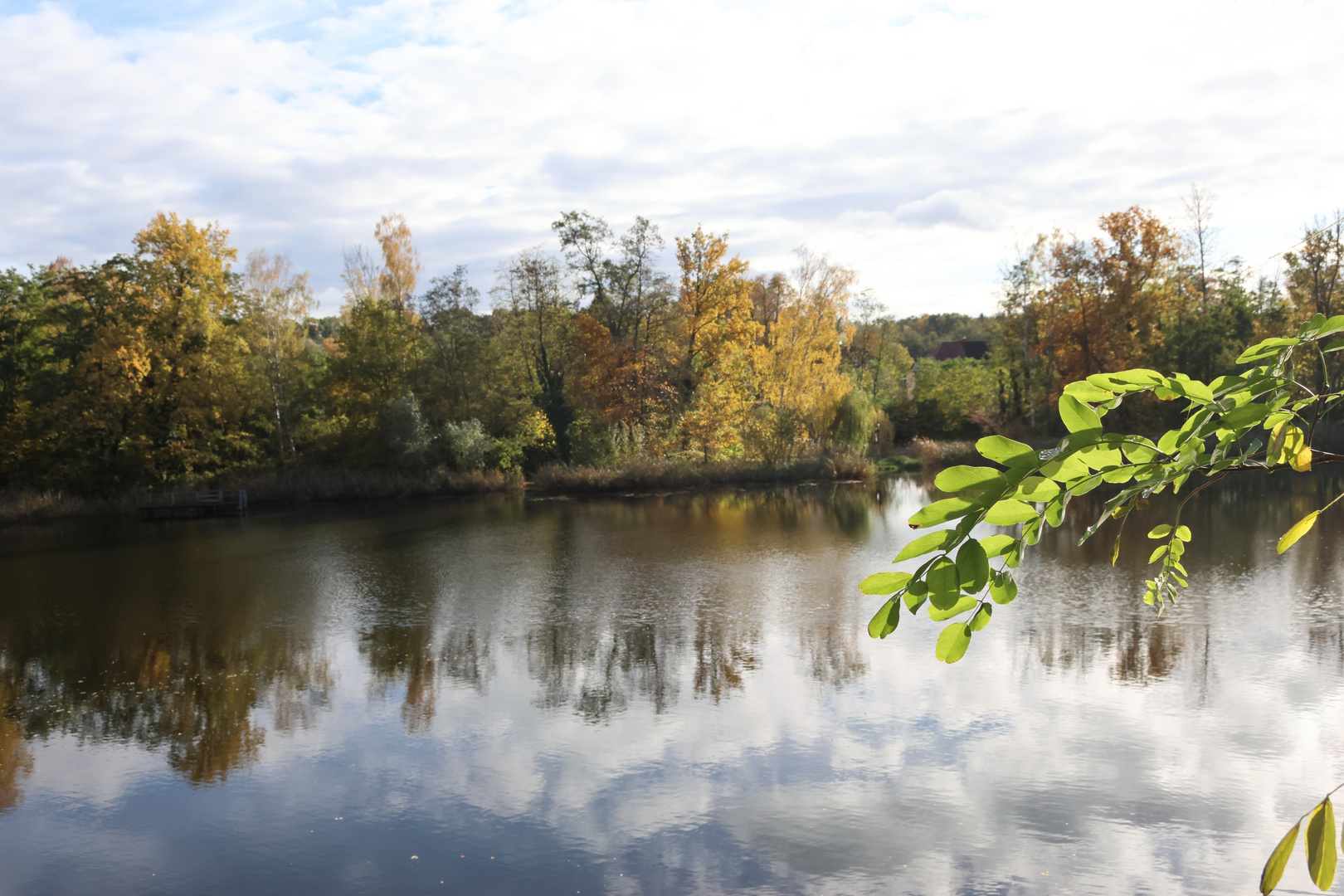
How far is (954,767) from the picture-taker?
7.29 metres

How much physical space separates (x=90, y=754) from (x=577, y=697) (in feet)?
15.5

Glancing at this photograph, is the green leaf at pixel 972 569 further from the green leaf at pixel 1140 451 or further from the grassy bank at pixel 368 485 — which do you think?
the grassy bank at pixel 368 485

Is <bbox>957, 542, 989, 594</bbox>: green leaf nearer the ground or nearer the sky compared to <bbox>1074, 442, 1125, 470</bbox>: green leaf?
nearer the ground

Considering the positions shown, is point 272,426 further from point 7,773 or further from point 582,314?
point 7,773

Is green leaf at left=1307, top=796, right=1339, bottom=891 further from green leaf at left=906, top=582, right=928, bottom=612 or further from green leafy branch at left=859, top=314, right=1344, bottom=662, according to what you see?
green leaf at left=906, top=582, right=928, bottom=612

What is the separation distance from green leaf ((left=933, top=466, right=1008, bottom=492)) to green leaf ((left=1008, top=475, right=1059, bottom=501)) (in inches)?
0.6

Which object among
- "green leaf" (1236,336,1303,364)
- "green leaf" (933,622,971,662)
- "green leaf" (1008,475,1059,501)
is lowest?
"green leaf" (933,622,971,662)

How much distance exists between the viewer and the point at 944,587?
99 centimetres

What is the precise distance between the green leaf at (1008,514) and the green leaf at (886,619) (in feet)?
0.53

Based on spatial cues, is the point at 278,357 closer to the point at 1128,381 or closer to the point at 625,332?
the point at 625,332

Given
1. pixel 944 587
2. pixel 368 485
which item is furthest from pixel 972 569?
pixel 368 485

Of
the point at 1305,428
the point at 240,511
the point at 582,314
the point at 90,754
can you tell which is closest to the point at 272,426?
the point at 240,511

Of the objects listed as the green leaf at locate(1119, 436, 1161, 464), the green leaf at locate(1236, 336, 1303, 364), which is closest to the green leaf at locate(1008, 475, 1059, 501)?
the green leaf at locate(1119, 436, 1161, 464)

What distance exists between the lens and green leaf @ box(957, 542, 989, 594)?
1.00 metres
